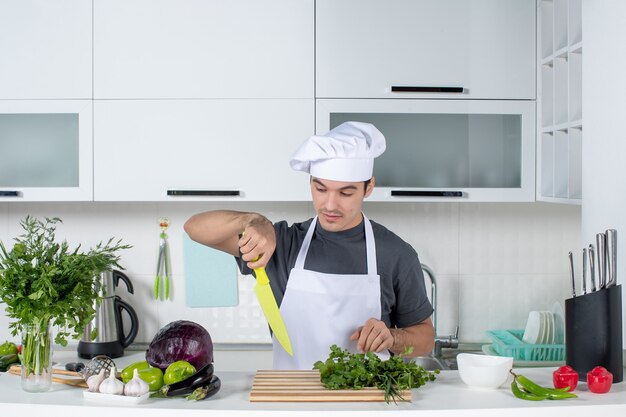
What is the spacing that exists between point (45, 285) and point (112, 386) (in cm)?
27

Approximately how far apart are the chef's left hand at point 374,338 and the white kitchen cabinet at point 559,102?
90 cm

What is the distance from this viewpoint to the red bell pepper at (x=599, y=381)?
1.87m

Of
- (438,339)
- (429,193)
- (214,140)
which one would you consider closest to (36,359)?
(214,140)

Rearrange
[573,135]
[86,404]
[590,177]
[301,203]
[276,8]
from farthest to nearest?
[301,203] → [276,8] → [573,135] → [590,177] → [86,404]

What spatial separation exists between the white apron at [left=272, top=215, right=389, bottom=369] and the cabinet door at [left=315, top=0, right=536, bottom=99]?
2.44 feet

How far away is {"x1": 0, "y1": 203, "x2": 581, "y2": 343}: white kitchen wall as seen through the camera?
3.29 meters

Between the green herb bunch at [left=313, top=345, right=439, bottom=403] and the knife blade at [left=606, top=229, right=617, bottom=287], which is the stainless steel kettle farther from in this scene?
the knife blade at [left=606, top=229, right=617, bottom=287]

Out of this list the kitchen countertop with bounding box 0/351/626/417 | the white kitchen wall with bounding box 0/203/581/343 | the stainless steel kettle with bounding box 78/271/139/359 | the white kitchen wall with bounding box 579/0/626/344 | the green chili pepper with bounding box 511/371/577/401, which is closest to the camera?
the kitchen countertop with bounding box 0/351/626/417

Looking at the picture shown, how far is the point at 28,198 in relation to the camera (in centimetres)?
294

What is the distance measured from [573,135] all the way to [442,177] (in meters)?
0.51

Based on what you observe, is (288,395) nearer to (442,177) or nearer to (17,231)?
(442,177)

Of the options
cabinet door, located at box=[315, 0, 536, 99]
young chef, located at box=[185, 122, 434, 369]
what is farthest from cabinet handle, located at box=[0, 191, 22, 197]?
cabinet door, located at box=[315, 0, 536, 99]

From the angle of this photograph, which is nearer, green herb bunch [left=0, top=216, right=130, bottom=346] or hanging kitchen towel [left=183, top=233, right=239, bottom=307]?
green herb bunch [left=0, top=216, right=130, bottom=346]

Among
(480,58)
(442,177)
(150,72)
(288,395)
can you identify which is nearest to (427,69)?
(480,58)
